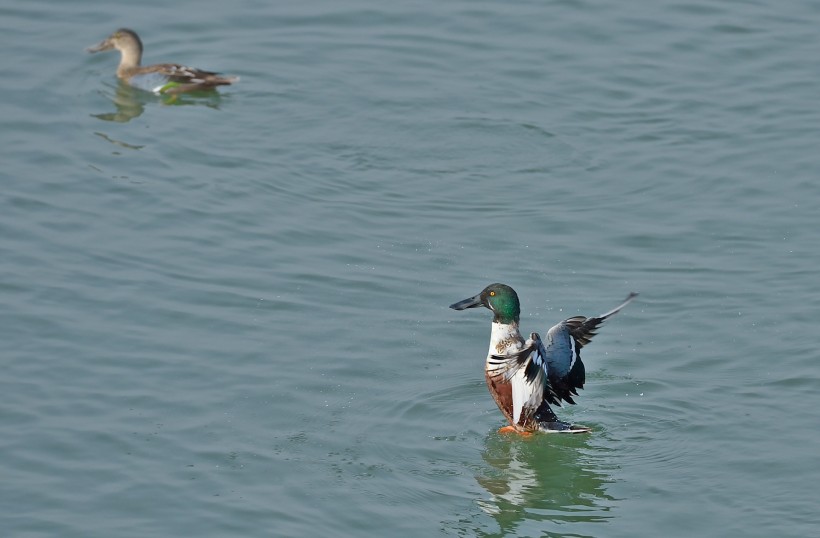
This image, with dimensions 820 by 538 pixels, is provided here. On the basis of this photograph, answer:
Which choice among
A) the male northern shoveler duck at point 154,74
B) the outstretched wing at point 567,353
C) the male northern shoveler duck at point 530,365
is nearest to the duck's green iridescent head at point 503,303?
the male northern shoveler duck at point 530,365

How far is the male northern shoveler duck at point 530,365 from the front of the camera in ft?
32.3

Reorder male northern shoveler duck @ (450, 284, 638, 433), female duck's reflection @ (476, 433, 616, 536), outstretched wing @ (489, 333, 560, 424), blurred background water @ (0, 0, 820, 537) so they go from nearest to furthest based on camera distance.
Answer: female duck's reflection @ (476, 433, 616, 536) < blurred background water @ (0, 0, 820, 537) < outstretched wing @ (489, 333, 560, 424) < male northern shoveler duck @ (450, 284, 638, 433)

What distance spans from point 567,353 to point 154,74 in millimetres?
7674

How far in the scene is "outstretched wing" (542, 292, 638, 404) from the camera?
10.2m

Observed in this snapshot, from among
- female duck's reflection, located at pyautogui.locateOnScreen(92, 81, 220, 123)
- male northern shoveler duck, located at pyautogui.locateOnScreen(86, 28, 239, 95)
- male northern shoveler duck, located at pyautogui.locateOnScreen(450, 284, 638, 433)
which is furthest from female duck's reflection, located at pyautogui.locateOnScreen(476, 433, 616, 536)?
male northern shoveler duck, located at pyautogui.locateOnScreen(86, 28, 239, 95)

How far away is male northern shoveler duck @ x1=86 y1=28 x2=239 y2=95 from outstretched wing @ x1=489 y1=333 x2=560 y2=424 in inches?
277

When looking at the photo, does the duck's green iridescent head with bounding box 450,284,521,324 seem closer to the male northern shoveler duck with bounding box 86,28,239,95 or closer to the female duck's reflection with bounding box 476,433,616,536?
the female duck's reflection with bounding box 476,433,616,536

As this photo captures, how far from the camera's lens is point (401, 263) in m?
12.2

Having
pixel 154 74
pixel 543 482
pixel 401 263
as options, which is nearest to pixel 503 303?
pixel 543 482

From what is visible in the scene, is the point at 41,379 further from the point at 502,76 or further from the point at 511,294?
the point at 502,76

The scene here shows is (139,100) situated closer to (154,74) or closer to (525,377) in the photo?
(154,74)

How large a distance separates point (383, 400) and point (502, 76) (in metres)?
6.96

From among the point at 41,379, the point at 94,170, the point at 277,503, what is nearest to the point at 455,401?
the point at 277,503

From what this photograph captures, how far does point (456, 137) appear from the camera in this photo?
48.5 feet
